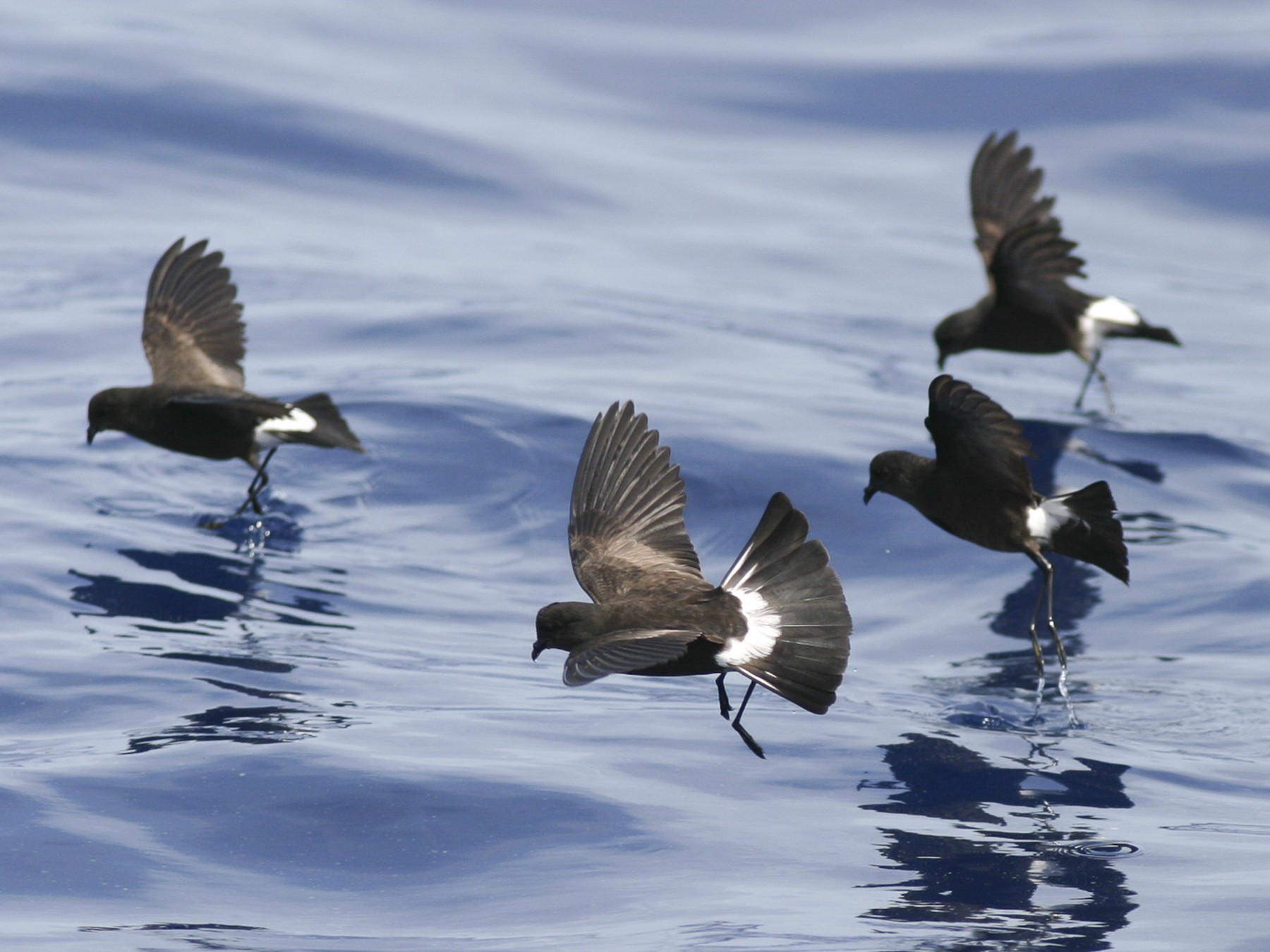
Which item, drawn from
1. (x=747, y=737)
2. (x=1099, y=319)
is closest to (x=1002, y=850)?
(x=747, y=737)

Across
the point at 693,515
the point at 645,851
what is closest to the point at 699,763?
the point at 645,851

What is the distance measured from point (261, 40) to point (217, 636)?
1115 cm

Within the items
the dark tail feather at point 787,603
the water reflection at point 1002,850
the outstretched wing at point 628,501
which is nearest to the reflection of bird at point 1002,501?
the water reflection at point 1002,850

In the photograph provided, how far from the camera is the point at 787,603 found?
4.57 meters

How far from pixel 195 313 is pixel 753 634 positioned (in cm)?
467

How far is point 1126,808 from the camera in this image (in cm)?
509

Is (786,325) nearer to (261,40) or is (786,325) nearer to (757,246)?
(757,246)

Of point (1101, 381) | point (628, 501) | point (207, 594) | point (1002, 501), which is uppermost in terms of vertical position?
point (1101, 381)

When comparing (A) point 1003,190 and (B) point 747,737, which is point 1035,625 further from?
(A) point 1003,190

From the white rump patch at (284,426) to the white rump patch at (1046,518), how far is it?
9.79ft

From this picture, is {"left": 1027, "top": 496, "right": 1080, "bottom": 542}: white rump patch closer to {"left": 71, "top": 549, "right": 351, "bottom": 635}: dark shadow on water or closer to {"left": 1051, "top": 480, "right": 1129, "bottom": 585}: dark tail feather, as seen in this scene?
{"left": 1051, "top": 480, "right": 1129, "bottom": 585}: dark tail feather

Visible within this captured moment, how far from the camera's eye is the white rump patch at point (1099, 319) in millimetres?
9758

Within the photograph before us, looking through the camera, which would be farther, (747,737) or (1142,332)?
(1142,332)

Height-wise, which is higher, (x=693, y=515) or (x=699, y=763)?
(x=693, y=515)
